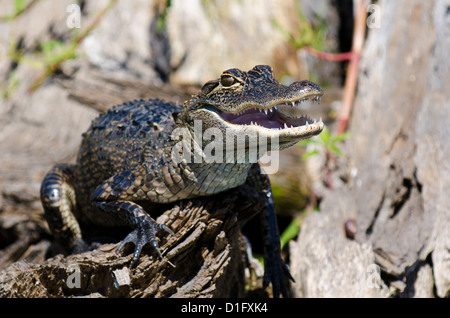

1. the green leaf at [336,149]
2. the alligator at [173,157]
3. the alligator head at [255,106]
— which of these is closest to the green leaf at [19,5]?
the alligator at [173,157]

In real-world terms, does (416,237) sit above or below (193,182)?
below

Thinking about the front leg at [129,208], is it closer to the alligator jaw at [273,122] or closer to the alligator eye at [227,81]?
the alligator jaw at [273,122]

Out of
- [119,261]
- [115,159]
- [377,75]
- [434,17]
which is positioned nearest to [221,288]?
[119,261]

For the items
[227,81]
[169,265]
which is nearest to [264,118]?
[227,81]

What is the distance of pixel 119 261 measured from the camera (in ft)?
11.0

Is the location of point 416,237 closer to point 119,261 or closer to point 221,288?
point 221,288

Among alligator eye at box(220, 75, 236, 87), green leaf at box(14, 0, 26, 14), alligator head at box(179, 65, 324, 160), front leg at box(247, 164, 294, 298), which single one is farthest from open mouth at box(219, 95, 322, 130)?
green leaf at box(14, 0, 26, 14)

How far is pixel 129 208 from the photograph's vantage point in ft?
11.4

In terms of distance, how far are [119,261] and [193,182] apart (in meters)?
0.75

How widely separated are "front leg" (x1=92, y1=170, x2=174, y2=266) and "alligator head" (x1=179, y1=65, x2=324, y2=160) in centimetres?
62

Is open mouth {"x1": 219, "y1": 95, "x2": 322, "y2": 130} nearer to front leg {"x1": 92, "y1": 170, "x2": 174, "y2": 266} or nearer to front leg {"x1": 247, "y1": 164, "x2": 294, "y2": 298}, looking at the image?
front leg {"x1": 92, "y1": 170, "x2": 174, "y2": 266}

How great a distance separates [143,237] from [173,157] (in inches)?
23.4

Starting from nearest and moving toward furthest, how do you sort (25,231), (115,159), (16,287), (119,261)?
(16,287) < (119,261) < (115,159) < (25,231)

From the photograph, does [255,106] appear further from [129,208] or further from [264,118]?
[129,208]
